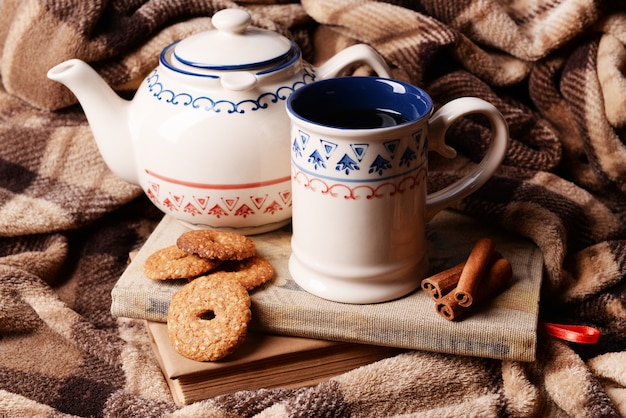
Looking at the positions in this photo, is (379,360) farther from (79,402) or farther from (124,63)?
(124,63)

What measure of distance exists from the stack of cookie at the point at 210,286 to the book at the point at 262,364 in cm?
2

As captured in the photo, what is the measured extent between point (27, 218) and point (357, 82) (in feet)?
1.83

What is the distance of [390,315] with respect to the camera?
0.97m

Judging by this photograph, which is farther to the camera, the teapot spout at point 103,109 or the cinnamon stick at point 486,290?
Answer: the teapot spout at point 103,109

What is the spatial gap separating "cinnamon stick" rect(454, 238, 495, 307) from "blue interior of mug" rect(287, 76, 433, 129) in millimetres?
183

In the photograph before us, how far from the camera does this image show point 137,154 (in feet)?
3.63

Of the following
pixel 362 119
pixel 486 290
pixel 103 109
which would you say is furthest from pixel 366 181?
pixel 103 109

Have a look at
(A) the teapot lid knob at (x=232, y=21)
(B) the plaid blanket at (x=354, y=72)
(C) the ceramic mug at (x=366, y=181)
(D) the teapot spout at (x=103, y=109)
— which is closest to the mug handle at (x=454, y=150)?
(C) the ceramic mug at (x=366, y=181)

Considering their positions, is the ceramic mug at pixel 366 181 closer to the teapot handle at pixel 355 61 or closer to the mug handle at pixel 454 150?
the mug handle at pixel 454 150

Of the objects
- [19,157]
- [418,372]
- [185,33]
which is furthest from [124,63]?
[418,372]

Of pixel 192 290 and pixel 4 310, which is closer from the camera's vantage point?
pixel 192 290

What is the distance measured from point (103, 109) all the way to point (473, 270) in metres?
0.51

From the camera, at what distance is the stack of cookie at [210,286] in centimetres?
94

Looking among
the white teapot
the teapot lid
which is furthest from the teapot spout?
the teapot lid
